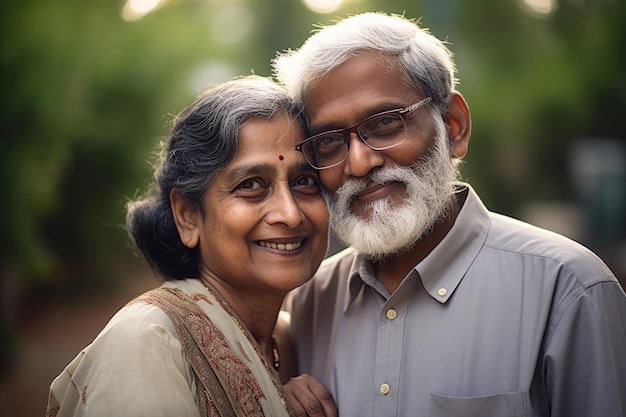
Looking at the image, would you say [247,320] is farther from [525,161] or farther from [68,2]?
[525,161]

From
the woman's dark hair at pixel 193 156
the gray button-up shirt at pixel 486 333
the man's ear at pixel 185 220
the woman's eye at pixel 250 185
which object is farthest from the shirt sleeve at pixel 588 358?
the man's ear at pixel 185 220

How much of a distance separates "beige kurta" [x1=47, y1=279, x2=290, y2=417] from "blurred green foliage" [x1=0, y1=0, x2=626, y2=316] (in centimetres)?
505

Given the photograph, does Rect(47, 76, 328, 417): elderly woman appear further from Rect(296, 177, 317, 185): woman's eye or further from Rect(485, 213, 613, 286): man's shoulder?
Rect(485, 213, 613, 286): man's shoulder

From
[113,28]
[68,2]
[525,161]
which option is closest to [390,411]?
[68,2]

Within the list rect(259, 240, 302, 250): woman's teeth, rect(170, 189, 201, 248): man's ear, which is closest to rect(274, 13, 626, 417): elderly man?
rect(259, 240, 302, 250): woman's teeth

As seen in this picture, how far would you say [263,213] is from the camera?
8.83ft

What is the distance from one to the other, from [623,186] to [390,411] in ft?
38.7

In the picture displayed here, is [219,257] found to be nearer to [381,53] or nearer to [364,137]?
[364,137]

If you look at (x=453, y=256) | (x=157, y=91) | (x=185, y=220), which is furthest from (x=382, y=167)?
(x=157, y=91)

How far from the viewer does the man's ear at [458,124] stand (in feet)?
9.53

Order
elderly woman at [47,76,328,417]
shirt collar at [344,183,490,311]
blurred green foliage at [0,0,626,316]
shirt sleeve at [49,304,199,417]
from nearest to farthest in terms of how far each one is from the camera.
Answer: shirt sleeve at [49,304,199,417] < elderly woman at [47,76,328,417] < shirt collar at [344,183,490,311] < blurred green foliage at [0,0,626,316]

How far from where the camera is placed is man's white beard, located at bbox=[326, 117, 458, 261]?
2.68m

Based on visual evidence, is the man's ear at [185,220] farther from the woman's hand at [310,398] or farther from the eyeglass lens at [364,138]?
the woman's hand at [310,398]

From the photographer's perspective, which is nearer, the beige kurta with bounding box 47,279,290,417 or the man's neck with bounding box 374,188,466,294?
the beige kurta with bounding box 47,279,290,417
